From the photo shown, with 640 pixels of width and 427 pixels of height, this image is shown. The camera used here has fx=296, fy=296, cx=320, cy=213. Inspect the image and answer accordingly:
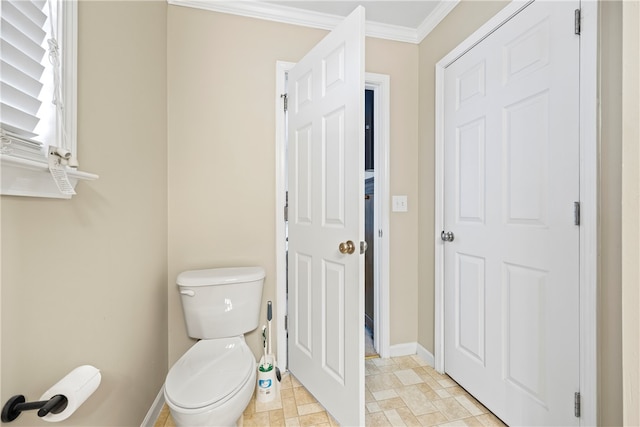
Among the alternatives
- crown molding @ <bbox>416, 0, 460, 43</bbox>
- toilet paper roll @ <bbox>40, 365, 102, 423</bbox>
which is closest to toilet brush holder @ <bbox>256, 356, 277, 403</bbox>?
toilet paper roll @ <bbox>40, 365, 102, 423</bbox>

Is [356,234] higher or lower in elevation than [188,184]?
lower

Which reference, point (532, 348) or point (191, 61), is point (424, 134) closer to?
point (532, 348)

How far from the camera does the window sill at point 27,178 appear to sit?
63cm

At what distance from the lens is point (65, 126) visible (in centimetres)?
86

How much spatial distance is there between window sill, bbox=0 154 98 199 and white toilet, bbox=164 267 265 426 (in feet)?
2.81

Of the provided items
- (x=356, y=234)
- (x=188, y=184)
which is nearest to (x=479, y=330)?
(x=356, y=234)

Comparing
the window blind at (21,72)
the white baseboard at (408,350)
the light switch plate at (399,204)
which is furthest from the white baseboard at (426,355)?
the window blind at (21,72)

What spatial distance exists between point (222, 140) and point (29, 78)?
1139 mm

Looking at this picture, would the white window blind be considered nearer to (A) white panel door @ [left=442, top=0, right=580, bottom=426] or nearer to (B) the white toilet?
(B) the white toilet

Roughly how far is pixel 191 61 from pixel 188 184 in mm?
752

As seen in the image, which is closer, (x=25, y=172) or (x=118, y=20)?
(x=25, y=172)

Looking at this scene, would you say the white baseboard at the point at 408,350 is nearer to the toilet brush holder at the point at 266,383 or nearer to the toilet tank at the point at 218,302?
the toilet brush holder at the point at 266,383

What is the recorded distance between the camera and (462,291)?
68.8 inches
